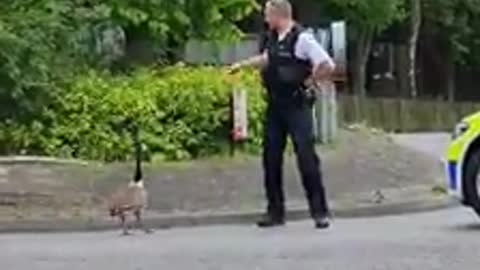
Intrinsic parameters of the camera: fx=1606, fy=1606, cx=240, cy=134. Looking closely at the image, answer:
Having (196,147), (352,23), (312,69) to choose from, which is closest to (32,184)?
(196,147)

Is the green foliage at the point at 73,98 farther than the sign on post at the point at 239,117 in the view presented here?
No

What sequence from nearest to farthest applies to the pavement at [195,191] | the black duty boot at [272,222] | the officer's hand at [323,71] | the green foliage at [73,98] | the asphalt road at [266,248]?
the asphalt road at [266,248] → the officer's hand at [323,71] → the black duty boot at [272,222] → the pavement at [195,191] → the green foliage at [73,98]

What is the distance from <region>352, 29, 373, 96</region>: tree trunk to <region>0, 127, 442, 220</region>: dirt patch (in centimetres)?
3131

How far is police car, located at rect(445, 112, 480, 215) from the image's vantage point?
1375 cm

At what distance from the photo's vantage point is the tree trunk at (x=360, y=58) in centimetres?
5082

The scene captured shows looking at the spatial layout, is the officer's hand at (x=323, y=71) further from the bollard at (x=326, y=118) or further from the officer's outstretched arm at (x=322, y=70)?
the bollard at (x=326, y=118)

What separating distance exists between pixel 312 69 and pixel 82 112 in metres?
5.62

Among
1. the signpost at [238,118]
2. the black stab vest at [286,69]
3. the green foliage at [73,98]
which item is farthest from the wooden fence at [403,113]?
the black stab vest at [286,69]

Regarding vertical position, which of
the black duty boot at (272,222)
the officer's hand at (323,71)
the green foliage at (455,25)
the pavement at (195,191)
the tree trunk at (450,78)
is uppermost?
the green foliage at (455,25)

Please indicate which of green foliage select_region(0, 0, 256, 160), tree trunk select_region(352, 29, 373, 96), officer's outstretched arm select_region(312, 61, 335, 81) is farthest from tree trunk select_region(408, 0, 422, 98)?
officer's outstretched arm select_region(312, 61, 335, 81)

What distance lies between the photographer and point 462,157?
13836mm

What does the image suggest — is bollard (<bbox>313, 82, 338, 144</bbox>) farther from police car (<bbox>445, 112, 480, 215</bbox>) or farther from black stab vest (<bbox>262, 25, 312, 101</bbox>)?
black stab vest (<bbox>262, 25, 312, 101</bbox>)

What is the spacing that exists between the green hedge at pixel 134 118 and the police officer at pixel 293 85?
459 centimetres

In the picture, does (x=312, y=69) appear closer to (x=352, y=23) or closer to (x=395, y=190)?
(x=395, y=190)
